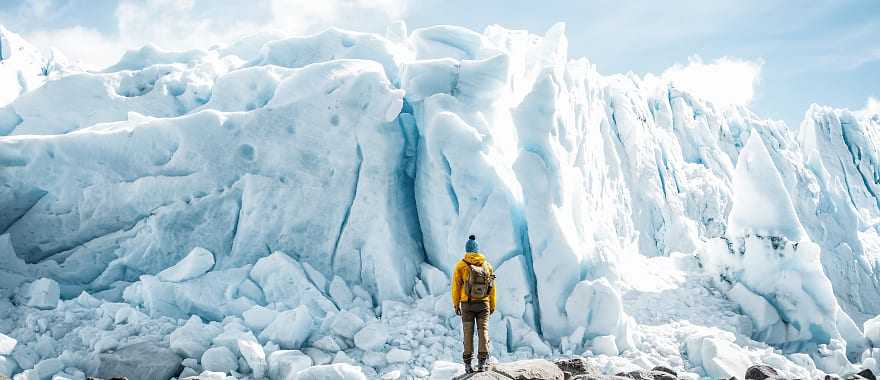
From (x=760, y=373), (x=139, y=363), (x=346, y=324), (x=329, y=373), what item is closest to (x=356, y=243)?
(x=346, y=324)

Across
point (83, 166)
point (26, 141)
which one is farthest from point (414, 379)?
point (26, 141)

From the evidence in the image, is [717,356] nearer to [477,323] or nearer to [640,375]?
[640,375]

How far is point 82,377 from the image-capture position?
672 centimetres

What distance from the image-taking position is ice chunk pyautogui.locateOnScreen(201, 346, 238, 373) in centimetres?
687

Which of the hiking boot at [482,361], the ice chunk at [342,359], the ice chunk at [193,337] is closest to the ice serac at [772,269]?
the hiking boot at [482,361]

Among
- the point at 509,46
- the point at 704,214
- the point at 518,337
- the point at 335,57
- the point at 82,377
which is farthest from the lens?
the point at 704,214

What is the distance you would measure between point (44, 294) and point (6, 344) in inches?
48.2

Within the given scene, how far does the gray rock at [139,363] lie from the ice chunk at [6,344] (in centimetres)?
99

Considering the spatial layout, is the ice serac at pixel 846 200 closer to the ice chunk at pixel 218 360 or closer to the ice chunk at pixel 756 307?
the ice chunk at pixel 756 307

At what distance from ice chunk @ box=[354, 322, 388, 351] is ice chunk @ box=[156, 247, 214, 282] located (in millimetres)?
2744

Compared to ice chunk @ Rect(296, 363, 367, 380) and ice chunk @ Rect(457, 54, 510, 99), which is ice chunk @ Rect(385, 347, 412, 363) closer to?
ice chunk @ Rect(296, 363, 367, 380)

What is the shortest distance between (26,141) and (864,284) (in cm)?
2085

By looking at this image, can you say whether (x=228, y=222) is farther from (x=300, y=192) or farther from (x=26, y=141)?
(x=26, y=141)

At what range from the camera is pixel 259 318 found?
309 inches
